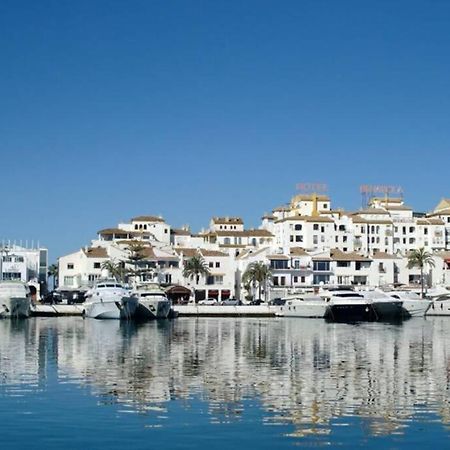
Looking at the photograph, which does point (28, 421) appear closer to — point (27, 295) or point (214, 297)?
point (27, 295)

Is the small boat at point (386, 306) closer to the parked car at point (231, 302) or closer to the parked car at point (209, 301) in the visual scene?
A: the parked car at point (231, 302)

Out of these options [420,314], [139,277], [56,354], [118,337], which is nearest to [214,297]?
[139,277]

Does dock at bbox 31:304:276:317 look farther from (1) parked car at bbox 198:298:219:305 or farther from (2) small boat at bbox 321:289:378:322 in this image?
(2) small boat at bbox 321:289:378:322

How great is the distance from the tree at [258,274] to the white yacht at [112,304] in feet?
79.0

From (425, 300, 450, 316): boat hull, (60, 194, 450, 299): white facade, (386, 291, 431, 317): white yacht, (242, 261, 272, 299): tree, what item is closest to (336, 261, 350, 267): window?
(60, 194, 450, 299): white facade

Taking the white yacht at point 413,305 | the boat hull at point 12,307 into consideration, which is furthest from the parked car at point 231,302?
the boat hull at point 12,307

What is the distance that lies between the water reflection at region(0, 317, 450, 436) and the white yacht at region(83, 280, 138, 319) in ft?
62.8

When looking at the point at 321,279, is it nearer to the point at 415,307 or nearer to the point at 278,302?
the point at 278,302

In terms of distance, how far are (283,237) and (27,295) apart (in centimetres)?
5060

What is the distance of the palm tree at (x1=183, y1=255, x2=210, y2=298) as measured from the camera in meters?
117

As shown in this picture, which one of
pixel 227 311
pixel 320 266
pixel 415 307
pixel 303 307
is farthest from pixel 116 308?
pixel 320 266

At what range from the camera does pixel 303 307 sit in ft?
319

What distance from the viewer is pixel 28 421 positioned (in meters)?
26.7

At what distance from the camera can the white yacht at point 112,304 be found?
90.4 metres
